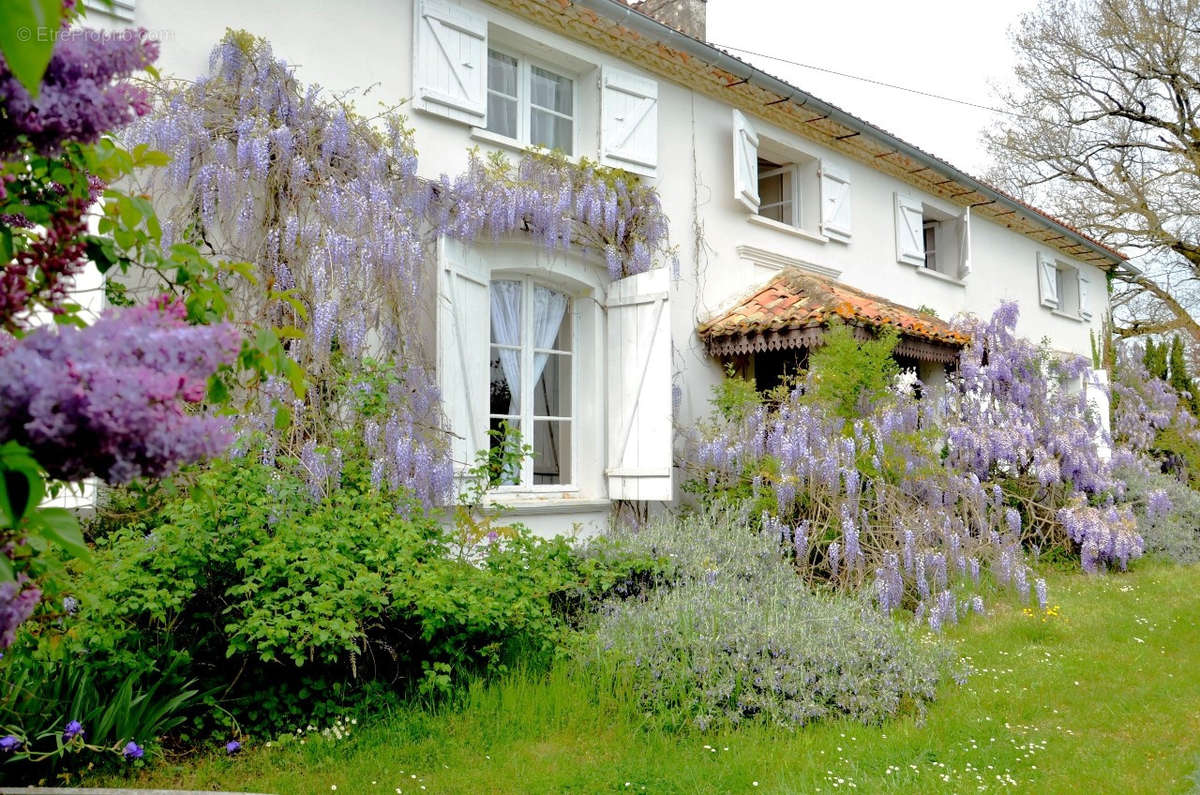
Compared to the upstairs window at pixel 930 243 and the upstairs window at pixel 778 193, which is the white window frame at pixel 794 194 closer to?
the upstairs window at pixel 778 193

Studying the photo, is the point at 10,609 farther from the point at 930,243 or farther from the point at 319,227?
the point at 930,243

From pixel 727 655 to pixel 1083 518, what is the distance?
17.8 ft

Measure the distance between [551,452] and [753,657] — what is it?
10.5ft

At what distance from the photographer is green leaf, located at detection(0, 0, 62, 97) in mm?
833

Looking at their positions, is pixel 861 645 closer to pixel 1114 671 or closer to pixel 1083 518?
pixel 1114 671

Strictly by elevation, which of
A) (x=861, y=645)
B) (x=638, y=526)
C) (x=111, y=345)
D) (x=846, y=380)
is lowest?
(x=861, y=645)

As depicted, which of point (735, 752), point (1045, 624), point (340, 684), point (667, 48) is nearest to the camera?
point (735, 752)

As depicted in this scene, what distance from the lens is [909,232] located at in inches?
440

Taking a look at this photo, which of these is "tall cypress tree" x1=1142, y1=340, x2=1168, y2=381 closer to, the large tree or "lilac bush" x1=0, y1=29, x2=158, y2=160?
the large tree

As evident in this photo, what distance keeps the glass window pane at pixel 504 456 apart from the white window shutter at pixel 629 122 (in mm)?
2549

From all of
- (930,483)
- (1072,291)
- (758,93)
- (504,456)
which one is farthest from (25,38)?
(1072,291)

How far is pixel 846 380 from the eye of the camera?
23.3 ft

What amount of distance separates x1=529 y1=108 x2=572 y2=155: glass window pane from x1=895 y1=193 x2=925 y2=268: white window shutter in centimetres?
513

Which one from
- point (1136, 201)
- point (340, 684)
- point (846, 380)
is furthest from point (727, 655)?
point (1136, 201)
